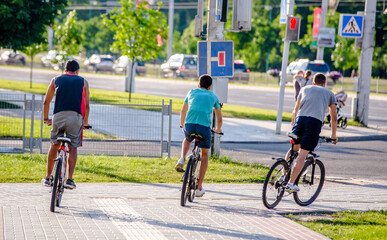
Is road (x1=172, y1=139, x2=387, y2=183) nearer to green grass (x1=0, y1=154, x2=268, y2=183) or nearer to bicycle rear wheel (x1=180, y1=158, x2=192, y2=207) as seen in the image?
green grass (x1=0, y1=154, x2=268, y2=183)

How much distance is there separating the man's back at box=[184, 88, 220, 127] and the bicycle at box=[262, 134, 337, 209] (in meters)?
1.04

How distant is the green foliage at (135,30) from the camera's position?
90.6ft

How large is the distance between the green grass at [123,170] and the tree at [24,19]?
10.9 m

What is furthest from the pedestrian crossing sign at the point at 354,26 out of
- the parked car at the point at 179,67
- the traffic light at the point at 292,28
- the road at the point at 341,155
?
the parked car at the point at 179,67

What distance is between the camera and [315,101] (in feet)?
26.9

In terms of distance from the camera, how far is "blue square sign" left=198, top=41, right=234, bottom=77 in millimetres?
11555

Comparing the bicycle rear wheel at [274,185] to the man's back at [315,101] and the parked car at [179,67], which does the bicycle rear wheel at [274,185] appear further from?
the parked car at [179,67]

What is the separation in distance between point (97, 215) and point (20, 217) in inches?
33.4

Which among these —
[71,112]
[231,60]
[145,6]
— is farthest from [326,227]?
[145,6]

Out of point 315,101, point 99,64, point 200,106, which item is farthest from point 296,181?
point 99,64

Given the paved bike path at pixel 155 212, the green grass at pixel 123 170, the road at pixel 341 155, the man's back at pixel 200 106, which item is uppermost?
the man's back at pixel 200 106

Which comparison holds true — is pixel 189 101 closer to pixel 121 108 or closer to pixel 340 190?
pixel 340 190

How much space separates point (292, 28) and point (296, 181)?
932 centimetres

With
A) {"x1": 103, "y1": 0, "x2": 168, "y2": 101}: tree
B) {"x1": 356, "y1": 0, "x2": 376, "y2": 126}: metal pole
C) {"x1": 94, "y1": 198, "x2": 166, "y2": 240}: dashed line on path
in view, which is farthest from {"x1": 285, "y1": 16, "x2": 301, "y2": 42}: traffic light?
{"x1": 103, "y1": 0, "x2": 168, "y2": 101}: tree
